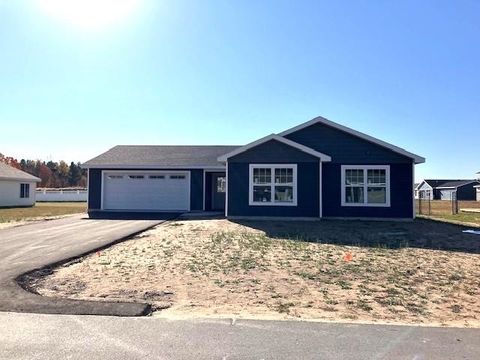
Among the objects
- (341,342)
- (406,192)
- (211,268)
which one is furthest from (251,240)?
(406,192)

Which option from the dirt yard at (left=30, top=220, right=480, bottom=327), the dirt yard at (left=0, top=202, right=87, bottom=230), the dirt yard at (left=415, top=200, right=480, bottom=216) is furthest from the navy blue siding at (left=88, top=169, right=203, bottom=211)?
the dirt yard at (left=415, top=200, right=480, bottom=216)

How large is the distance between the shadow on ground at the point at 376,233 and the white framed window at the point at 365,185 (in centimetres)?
123

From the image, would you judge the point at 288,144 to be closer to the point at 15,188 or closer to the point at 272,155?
the point at 272,155

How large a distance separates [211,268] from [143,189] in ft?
55.5

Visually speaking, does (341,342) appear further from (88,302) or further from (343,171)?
(343,171)

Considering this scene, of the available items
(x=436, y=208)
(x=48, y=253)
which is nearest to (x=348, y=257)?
(x=48, y=253)

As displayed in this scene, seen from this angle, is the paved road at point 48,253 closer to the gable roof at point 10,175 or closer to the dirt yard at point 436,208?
the dirt yard at point 436,208

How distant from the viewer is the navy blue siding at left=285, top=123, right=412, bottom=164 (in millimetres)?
19422

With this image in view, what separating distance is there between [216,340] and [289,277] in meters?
3.50

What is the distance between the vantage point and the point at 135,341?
4.88 metres

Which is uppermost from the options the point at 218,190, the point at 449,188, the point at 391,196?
the point at 449,188

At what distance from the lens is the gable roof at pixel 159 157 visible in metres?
24.6

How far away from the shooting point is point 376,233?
15.0m

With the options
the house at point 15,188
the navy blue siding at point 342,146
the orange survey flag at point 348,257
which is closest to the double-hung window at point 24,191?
the house at point 15,188
